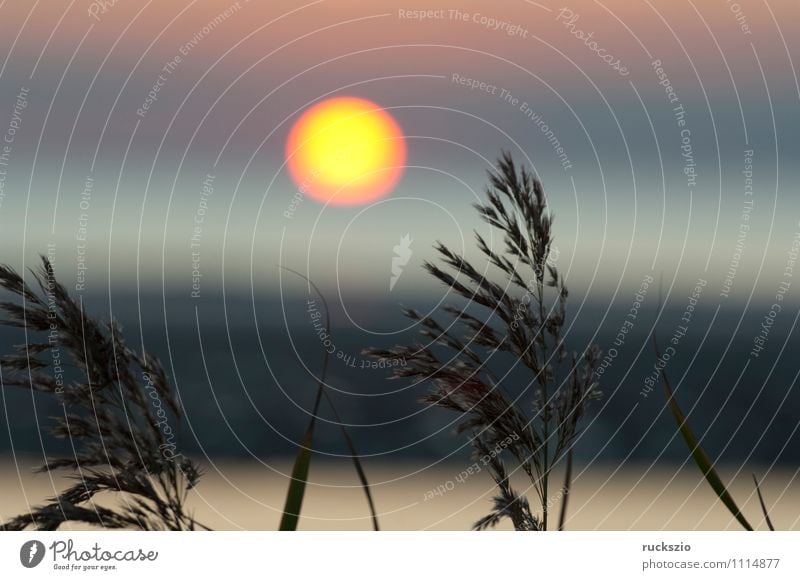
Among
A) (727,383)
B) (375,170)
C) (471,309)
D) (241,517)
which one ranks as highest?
(727,383)

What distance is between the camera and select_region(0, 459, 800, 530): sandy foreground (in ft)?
8.16

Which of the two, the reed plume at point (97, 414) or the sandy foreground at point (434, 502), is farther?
the sandy foreground at point (434, 502)

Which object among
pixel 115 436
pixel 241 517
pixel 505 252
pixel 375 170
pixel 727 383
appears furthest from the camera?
pixel 727 383

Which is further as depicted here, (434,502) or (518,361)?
(434,502)

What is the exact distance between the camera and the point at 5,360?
224 centimetres

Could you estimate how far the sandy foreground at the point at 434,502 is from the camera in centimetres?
249

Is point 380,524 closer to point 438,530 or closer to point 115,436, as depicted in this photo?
point 438,530

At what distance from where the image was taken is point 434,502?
9.68 ft

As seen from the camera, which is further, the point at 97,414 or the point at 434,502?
the point at 434,502

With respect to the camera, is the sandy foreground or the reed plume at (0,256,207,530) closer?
the reed plume at (0,256,207,530)

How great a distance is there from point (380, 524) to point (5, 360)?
3.58 feet

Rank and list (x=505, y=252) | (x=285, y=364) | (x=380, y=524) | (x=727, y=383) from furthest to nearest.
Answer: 1. (x=285, y=364)
2. (x=727, y=383)
3. (x=380, y=524)
4. (x=505, y=252)
